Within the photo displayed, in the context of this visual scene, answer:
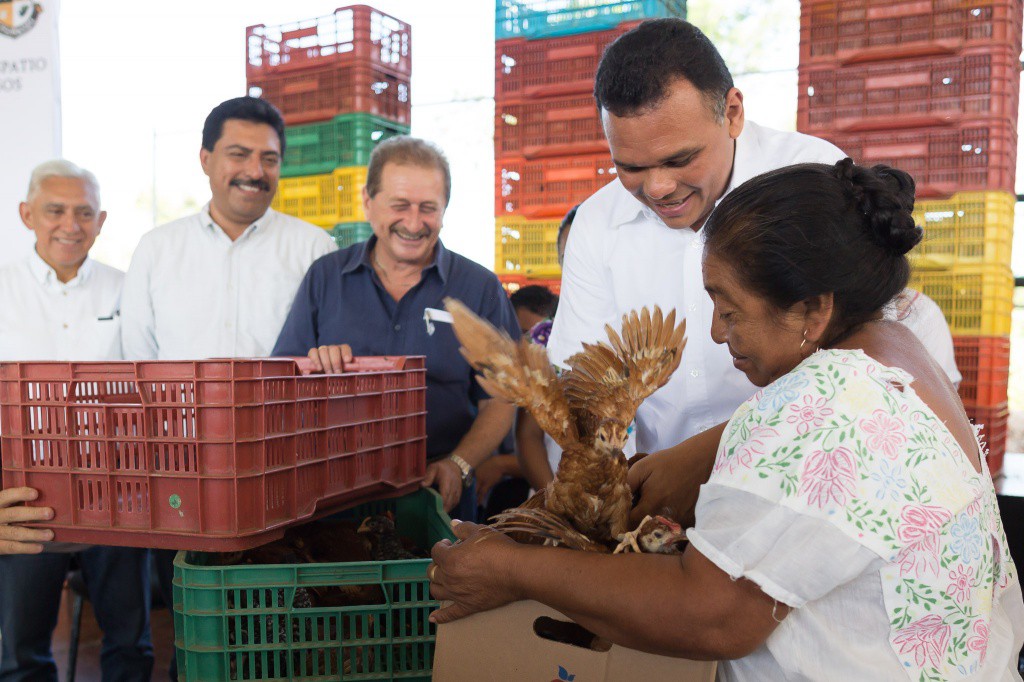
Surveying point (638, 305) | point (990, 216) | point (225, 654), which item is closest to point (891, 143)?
point (990, 216)

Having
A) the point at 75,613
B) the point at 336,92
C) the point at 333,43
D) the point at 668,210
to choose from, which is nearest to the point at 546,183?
the point at 336,92

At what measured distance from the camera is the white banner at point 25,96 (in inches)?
178

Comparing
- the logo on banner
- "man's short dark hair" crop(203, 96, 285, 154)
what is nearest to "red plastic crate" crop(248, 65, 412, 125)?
"man's short dark hair" crop(203, 96, 285, 154)

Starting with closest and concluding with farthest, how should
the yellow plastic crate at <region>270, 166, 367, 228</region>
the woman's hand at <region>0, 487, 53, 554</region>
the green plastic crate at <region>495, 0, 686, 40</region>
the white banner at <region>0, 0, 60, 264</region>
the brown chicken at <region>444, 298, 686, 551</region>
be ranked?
the brown chicken at <region>444, 298, 686, 551</region> < the woman's hand at <region>0, 487, 53, 554</region> < the green plastic crate at <region>495, 0, 686, 40</region> < the yellow plastic crate at <region>270, 166, 367, 228</region> < the white banner at <region>0, 0, 60, 264</region>

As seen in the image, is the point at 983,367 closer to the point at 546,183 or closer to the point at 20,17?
the point at 546,183

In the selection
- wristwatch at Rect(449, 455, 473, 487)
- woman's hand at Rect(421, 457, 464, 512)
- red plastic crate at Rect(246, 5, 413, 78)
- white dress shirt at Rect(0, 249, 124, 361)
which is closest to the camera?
woman's hand at Rect(421, 457, 464, 512)

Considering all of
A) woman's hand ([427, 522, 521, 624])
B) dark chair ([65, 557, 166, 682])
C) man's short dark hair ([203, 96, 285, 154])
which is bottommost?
dark chair ([65, 557, 166, 682])

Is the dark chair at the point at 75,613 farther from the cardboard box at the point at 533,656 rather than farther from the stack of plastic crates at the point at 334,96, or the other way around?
the cardboard box at the point at 533,656

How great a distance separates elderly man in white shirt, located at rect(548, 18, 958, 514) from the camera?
1721 millimetres

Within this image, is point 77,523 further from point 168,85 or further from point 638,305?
point 168,85

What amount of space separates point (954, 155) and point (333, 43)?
2.82 meters

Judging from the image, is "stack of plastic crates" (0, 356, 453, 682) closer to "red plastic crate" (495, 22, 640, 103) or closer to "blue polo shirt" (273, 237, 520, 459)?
"blue polo shirt" (273, 237, 520, 459)

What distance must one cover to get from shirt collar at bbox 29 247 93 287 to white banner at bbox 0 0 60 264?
1.35 metres

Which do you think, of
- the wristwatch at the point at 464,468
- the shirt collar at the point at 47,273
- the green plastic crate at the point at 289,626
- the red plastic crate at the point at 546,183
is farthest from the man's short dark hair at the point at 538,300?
the green plastic crate at the point at 289,626
